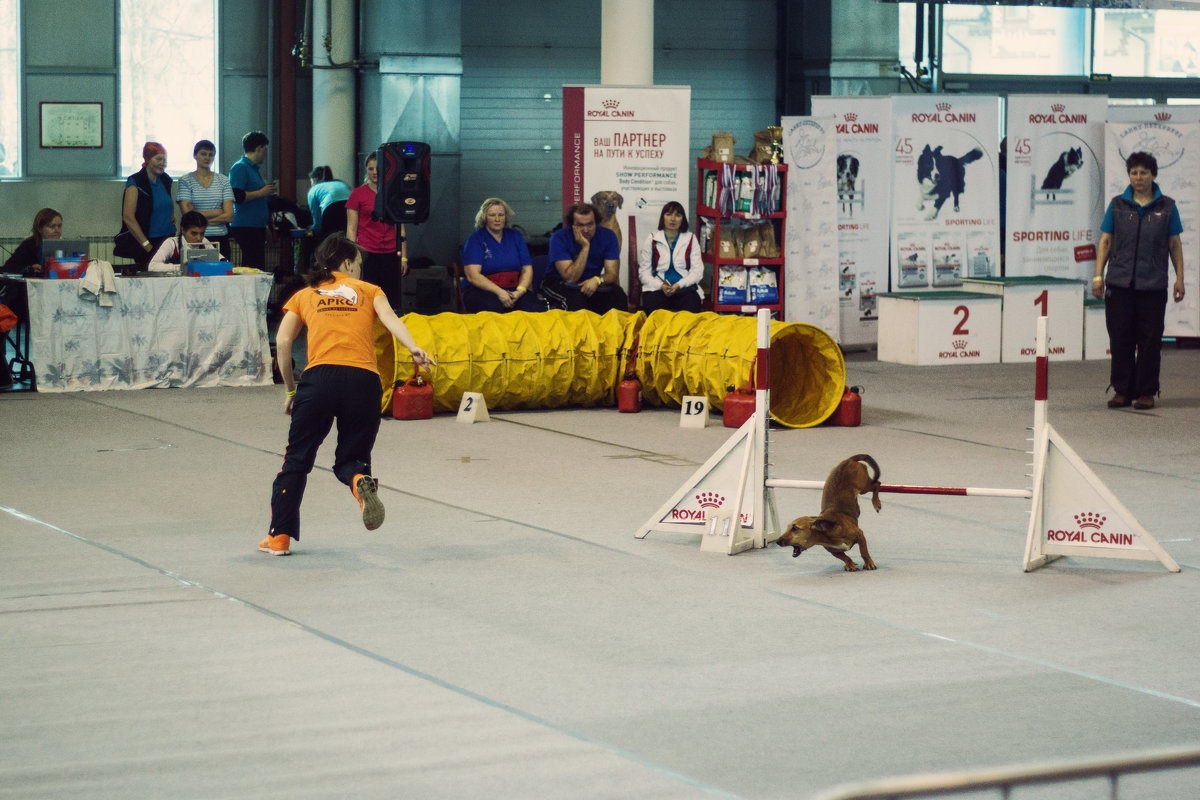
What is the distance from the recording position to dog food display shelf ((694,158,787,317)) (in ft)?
42.7

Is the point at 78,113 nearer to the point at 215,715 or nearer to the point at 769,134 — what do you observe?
the point at 769,134

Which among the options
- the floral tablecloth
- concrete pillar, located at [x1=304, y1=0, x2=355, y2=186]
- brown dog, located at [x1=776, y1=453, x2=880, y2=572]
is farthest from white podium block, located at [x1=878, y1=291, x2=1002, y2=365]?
brown dog, located at [x1=776, y1=453, x2=880, y2=572]

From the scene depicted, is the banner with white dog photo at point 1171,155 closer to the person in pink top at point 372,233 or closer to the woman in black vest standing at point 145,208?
the person in pink top at point 372,233

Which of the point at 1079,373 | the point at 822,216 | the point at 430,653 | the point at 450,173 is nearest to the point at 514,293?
the point at 822,216

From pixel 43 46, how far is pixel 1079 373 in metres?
11.4

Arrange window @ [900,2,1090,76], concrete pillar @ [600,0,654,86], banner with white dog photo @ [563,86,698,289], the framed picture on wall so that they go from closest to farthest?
banner with white dog photo @ [563,86,698,289] < concrete pillar @ [600,0,654,86] < the framed picture on wall < window @ [900,2,1090,76]

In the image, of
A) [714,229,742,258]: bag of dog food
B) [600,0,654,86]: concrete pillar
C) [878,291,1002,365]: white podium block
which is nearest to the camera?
[878,291,1002,365]: white podium block

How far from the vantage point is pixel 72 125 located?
1711 cm

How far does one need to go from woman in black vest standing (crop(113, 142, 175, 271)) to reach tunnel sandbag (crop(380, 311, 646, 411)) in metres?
3.57

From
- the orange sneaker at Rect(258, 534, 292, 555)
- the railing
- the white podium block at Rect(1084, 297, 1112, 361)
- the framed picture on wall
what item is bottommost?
the orange sneaker at Rect(258, 534, 292, 555)

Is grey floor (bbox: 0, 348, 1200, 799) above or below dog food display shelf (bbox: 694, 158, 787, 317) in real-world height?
below

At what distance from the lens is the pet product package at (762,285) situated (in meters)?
13.2

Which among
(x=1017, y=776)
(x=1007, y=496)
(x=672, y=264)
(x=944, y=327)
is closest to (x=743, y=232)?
(x=672, y=264)

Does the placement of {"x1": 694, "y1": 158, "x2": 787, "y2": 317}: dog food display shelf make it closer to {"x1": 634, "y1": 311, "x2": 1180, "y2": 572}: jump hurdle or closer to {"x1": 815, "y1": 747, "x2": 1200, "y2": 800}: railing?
{"x1": 634, "y1": 311, "x2": 1180, "y2": 572}: jump hurdle
